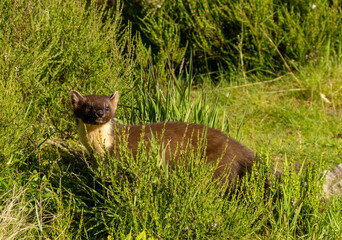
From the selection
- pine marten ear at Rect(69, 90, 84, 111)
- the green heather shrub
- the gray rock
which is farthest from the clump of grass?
the green heather shrub

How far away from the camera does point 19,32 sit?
5707 mm

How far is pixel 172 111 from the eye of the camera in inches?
218

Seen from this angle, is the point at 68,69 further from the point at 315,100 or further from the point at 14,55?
the point at 315,100

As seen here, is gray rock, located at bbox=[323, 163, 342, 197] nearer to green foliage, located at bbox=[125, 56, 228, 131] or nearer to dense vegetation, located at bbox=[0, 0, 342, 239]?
dense vegetation, located at bbox=[0, 0, 342, 239]

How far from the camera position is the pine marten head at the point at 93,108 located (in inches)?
172

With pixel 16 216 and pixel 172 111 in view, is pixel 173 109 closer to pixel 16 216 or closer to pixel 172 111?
pixel 172 111

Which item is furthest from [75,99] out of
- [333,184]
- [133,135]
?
[333,184]

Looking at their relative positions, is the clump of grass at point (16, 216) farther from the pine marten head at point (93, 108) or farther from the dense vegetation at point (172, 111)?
the pine marten head at point (93, 108)

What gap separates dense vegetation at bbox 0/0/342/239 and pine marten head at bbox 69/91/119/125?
0.43m

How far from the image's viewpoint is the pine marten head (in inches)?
172

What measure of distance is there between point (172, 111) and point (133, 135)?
879 mm

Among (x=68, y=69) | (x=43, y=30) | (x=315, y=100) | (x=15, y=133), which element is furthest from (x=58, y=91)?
(x=315, y=100)

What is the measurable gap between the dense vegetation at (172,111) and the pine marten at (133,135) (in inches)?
9.4

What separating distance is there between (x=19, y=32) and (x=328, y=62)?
4407mm
